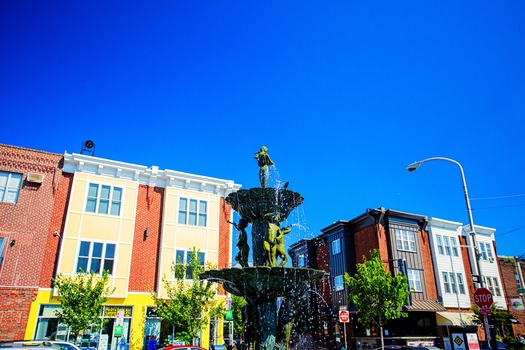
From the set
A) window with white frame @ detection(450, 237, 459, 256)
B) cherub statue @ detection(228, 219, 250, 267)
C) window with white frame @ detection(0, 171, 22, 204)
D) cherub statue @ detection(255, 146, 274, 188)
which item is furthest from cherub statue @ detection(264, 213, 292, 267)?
window with white frame @ detection(450, 237, 459, 256)

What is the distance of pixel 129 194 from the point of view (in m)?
26.5

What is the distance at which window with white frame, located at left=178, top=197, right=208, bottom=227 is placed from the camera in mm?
27750

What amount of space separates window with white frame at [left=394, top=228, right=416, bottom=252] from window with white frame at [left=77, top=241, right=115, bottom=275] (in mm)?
22220

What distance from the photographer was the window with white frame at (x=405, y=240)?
32.3m

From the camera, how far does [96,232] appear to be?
80.9ft

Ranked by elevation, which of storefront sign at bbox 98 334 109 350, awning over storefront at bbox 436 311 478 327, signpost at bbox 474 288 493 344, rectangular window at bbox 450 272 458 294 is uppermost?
rectangular window at bbox 450 272 458 294

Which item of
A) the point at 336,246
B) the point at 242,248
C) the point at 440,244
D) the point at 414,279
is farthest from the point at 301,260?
the point at 242,248

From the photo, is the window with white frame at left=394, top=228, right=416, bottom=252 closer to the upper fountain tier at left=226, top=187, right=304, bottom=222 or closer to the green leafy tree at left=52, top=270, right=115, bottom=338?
the green leafy tree at left=52, top=270, right=115, bottom=338

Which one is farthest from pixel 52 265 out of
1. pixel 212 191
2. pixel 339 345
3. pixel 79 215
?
pixel 339 345

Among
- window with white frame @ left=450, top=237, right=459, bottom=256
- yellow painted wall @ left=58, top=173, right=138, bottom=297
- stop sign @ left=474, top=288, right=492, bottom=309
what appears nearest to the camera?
stop sign @ left=474, top=288, right=492, bottom=309

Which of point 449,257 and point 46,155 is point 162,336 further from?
point 449,257

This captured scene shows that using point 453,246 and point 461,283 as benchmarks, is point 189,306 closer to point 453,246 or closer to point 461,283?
point 461,283

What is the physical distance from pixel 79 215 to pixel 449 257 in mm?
30329

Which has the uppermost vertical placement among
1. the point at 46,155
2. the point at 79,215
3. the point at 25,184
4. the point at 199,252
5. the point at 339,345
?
the point at 46,155
